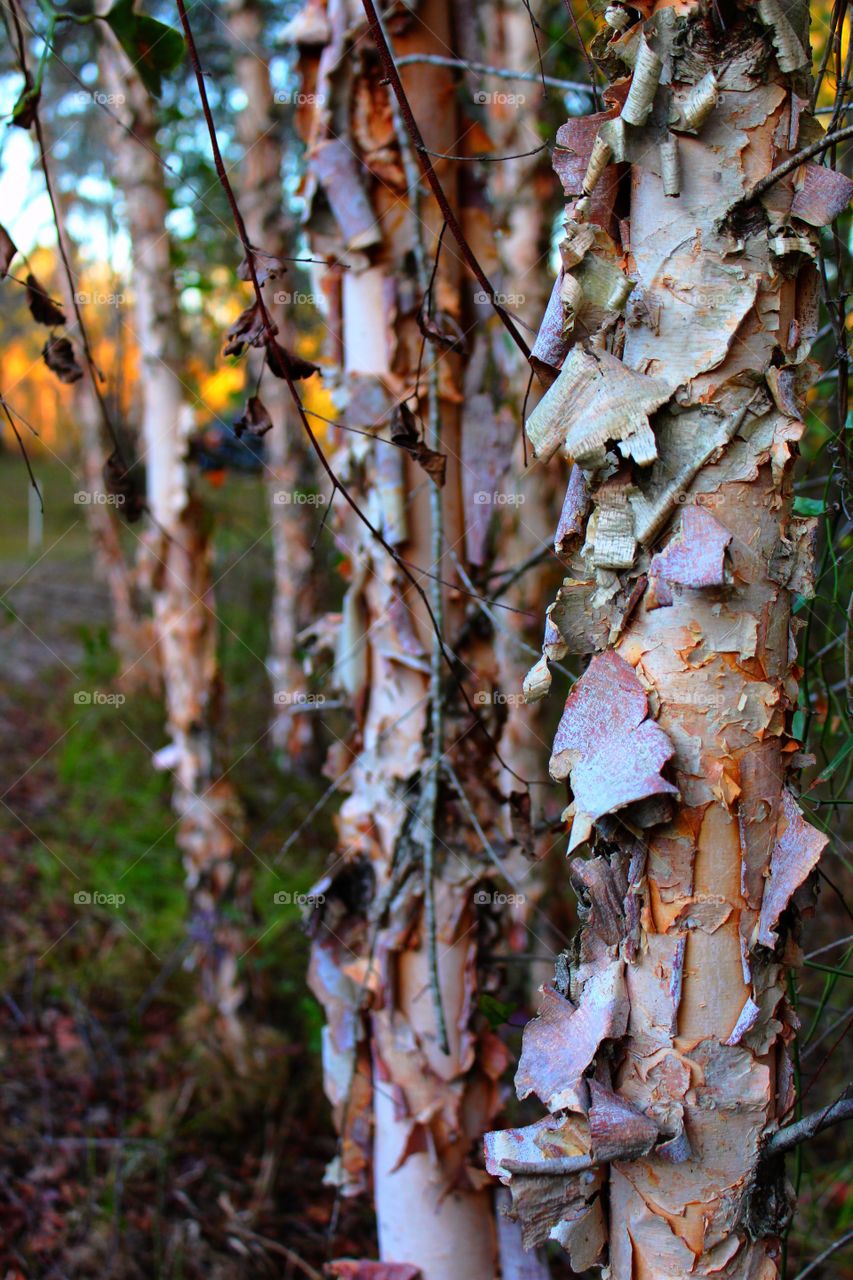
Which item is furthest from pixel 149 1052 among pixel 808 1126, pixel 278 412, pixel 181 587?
pixel 278 412

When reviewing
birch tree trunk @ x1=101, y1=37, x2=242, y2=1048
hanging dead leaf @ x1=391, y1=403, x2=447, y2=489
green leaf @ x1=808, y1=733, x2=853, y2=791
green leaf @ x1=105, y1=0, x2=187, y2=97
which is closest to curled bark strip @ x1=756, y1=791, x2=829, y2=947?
green leaf @ x1=808, y1=733, x2=853, y2=791

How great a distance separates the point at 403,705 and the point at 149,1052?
222 cm

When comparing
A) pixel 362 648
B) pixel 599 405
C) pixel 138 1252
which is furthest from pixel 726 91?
pixel 138 1252

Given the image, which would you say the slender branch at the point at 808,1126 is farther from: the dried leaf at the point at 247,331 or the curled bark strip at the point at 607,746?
the dried leaf at the point at 247,331

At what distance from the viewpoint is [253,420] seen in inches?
51.4

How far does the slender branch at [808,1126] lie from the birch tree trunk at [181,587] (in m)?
2.49

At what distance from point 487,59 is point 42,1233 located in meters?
4.39

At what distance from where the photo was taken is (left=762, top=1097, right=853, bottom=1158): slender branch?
85 cm

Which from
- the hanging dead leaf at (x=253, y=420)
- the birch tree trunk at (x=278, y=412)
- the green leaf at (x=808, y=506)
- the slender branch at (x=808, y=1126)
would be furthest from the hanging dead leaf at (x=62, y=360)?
the birch tree trunk at (x=278, y=412)

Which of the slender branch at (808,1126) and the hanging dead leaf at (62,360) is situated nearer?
the slender branch at (808,1126)

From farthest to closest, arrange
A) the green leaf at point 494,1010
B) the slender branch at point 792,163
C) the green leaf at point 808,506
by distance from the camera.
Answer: the green leaf at point 494,1010, the green leaf at point 808,506, the slender branch at point 792,163

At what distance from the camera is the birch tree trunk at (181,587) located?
323 cm

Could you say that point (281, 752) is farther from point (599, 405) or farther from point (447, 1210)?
point (599, 405)

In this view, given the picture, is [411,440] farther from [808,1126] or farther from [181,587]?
[181,587]
